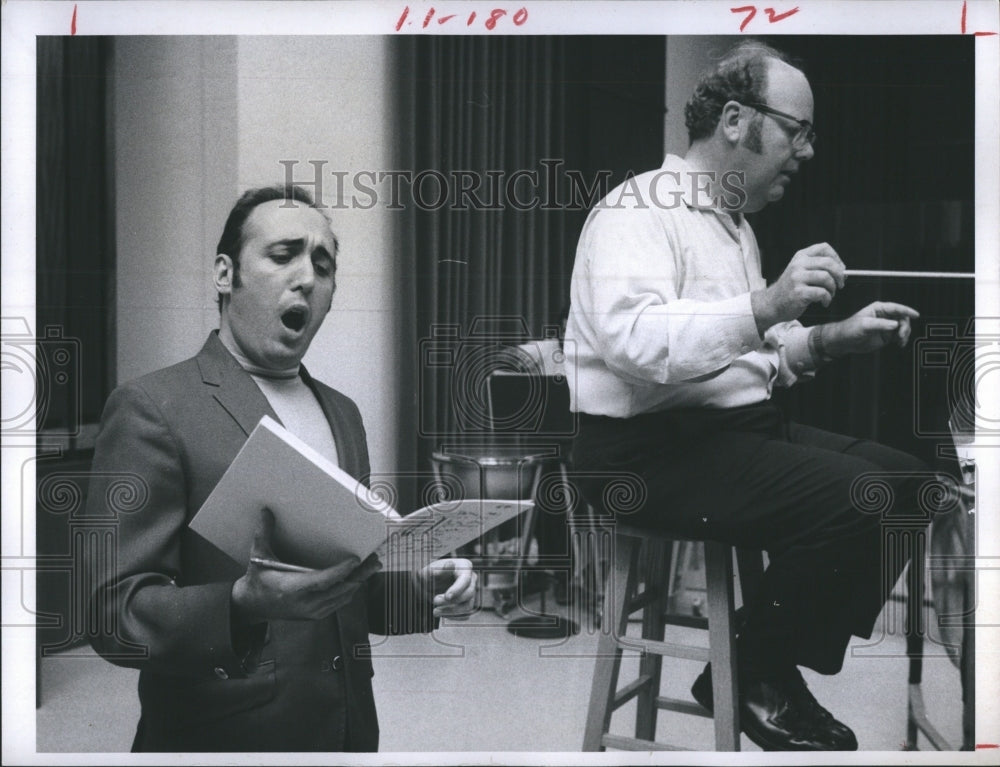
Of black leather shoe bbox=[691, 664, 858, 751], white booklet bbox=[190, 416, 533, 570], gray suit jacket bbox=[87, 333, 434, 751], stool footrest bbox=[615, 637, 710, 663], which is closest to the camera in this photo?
white booklet bbox=[190, 416, 533, 570]

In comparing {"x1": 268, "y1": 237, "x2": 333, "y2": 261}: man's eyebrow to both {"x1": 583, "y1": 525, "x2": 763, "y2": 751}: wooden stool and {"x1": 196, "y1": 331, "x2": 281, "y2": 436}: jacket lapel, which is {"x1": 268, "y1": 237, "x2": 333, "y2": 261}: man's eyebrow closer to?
{"x1": 196, "y1": 331, "x2": 281, "y2": 436}: jacket lapel

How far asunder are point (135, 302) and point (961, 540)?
83.4 inches

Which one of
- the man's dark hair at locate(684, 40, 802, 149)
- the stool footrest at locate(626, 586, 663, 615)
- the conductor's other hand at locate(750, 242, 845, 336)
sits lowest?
the stool footrest at locate(626, 586, 663, 615)

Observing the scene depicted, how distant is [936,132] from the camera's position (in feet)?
8.76

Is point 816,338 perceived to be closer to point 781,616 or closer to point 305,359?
point 781,616

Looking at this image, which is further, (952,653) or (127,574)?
(952,653)

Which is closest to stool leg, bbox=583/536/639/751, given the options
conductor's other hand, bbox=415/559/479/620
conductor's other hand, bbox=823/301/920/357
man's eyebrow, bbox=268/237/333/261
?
conductor's other hand, bbox=415/559/479/620

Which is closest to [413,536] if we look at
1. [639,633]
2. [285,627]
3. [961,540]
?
[285,627]

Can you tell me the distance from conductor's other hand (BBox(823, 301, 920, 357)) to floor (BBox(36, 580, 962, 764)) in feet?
2.13

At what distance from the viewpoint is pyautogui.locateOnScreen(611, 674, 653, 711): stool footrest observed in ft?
8.77

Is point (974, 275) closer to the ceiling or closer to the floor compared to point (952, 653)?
closer to the ceiling

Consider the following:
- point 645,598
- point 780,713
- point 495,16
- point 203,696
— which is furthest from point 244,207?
point 780,713

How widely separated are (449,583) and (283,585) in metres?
0.43

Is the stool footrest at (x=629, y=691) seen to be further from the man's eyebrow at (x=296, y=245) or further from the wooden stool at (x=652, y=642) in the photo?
the man's eyebrow at (x=296, y=245)
